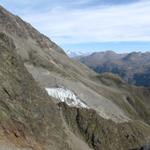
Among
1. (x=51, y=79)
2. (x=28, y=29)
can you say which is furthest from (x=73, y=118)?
(x=28, y=29)

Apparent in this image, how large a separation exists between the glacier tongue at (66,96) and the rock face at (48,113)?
1.96m

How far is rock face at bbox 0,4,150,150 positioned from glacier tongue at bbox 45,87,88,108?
1960 millimetres

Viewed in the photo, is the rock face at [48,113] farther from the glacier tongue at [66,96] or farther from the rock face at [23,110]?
the glacier tongue at [66,96]

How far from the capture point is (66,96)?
101 m

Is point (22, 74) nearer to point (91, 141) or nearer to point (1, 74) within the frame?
point (1, 74)

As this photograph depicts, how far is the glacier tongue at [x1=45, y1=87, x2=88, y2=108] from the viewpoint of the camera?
98.6 metres

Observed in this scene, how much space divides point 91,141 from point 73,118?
18.2ft

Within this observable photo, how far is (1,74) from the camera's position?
60094mm

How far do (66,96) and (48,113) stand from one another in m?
36.9

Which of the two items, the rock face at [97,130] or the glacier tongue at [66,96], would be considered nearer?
the rock face at [97,130]

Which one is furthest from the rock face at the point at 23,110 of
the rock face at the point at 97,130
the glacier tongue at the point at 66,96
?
the glacier tongue at the point at 66,96

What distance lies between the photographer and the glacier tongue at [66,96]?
98.6 m

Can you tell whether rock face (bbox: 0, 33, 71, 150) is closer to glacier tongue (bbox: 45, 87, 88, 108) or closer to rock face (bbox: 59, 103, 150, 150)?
rock face (bbox: 59, 103, 150, 150)

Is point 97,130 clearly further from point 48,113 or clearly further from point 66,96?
point 48,113
